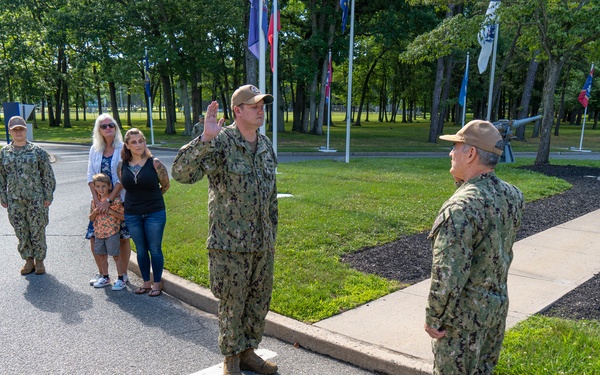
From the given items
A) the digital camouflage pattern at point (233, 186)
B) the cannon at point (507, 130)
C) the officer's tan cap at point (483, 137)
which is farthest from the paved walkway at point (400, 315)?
the cannon at point (507, 130)

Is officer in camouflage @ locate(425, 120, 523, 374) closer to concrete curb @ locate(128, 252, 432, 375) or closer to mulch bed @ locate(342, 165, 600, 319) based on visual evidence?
concrete curb @ locate(128, 252, 432, 375)

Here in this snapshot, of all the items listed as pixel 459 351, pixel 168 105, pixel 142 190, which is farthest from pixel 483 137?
pixel 168 105

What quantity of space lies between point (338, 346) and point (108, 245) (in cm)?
297

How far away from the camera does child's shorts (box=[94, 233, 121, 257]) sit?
5.45 m

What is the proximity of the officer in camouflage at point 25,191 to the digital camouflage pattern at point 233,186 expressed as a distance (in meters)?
3.52

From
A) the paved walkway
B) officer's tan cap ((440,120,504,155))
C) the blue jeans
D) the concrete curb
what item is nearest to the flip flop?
the paved walkway

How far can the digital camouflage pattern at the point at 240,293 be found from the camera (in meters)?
3.44

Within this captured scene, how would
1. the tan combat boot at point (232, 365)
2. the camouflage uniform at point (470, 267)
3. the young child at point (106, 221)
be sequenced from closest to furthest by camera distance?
the camouflage uniform at point (470, 267)
the tan combat boot at point (232, 365)
the young child at point (106, 221)

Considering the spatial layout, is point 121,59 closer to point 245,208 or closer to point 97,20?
point 97,20

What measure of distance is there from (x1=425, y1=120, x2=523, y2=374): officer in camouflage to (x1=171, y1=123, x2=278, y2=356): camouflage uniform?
132cm

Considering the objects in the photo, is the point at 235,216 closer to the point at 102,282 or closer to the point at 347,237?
the point at 102,282

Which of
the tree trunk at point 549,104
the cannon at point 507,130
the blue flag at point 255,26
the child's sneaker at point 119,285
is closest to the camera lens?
the child's sneaker at point 119,285

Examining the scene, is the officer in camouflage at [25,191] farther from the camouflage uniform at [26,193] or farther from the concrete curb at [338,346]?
the concrete curb at [338,346]

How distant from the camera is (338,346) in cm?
396
